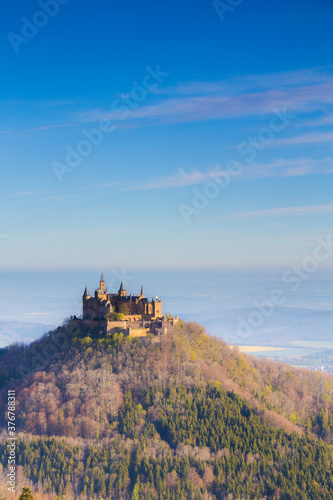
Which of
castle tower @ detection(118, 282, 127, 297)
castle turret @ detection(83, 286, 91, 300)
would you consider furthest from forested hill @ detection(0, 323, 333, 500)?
castle tower @ detection(118, 282, 127, 297)

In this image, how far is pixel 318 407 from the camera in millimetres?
90750

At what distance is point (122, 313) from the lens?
8494 centimetres

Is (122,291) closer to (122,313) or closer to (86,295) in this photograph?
(122,313)

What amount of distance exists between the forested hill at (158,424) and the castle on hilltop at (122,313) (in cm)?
147

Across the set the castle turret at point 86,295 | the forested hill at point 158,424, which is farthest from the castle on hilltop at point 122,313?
the forested hill at point 158,424

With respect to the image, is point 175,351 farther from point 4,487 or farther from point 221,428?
point 4,487

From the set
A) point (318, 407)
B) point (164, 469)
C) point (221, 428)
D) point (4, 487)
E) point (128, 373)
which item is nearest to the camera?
point (4, 487)

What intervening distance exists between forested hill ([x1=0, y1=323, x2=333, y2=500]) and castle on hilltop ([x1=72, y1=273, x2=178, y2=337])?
4.82 feet

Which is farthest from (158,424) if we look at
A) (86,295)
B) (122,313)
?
(86,295)

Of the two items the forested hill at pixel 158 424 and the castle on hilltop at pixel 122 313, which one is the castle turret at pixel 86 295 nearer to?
the castle on hilltop at pixel 122 313

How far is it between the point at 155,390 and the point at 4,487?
2275 centimetres

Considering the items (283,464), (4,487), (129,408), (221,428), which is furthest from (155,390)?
(4,487)

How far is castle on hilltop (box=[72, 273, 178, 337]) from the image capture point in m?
83.6

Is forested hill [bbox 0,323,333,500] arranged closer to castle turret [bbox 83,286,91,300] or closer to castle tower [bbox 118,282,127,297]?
castle turret [bbox 83,286,91,300]
